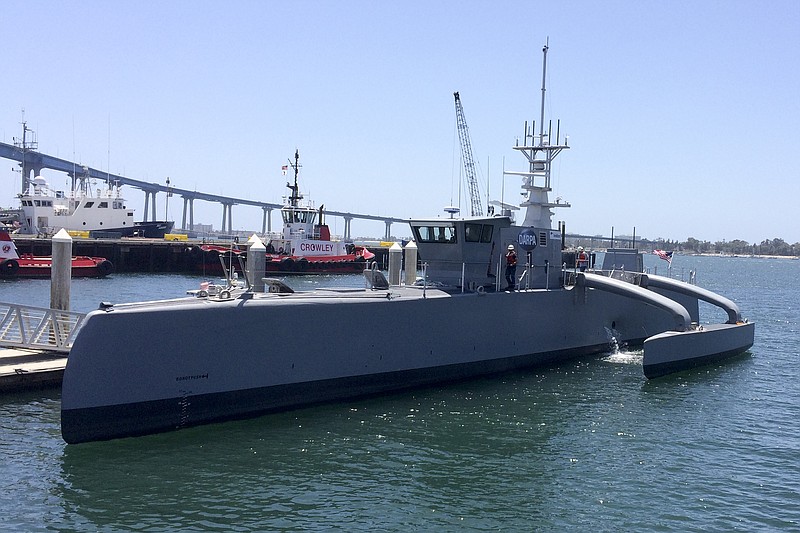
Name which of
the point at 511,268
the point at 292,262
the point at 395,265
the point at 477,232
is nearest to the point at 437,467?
the point at 511,268

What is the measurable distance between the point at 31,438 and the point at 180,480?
416 cm

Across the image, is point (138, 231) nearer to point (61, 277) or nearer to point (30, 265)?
point (30, 265)

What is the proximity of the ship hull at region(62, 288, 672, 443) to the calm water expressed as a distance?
43cm

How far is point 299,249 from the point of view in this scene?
59.1 m

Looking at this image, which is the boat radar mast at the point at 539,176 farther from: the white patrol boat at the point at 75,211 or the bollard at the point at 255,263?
the white patrol boat at the point at 75,211

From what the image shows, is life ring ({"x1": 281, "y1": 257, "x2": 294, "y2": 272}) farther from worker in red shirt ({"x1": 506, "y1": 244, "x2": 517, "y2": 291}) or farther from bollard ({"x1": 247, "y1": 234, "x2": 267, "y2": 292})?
worker in red shirt ({"x1": 506, "y1": 244, "x2": 517, "y2": 291})

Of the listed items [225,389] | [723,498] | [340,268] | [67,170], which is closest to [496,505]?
[723,498]

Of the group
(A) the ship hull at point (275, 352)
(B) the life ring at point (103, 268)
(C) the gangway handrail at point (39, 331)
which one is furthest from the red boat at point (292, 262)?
(A) the ship hull at point (275, 352)

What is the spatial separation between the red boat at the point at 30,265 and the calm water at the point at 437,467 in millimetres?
33613

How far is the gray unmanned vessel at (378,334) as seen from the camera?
558 inches

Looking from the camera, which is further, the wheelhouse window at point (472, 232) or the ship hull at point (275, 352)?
the wheelhouse window at point (472, 232)

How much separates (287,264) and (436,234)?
1440 inches

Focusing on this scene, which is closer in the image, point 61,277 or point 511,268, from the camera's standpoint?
point 61,277

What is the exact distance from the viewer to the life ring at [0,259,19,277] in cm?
4647
